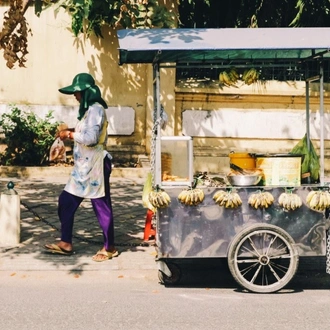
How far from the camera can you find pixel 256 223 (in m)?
5.53

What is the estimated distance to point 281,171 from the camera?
5684 mm

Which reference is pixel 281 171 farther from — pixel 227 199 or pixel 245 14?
pixel 245 14

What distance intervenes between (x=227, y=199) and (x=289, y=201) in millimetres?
551

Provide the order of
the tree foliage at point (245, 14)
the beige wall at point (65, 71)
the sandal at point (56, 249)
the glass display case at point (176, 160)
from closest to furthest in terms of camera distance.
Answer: the glass display case at point (176, 160), the sandal at point (56, 249), the beige wall at point (65, 71), the tree foliage at point (245, 14)

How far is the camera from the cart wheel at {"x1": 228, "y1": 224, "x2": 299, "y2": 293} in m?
5.48

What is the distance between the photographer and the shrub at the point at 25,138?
11.8 m

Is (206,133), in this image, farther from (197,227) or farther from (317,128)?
(197,227)

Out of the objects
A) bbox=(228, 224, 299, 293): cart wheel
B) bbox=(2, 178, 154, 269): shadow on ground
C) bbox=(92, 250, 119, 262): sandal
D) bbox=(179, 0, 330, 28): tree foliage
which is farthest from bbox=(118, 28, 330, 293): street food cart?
bbox=(179, 0, 330, 28): tree foliage

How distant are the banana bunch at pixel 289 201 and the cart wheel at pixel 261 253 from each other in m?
0.21

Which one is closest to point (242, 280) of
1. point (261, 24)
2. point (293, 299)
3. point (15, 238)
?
point (293, 299)

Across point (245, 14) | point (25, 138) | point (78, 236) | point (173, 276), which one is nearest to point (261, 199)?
point (173, 276)

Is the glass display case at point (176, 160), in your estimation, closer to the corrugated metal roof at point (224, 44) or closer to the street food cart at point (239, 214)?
the street food cart at point (239, 214)

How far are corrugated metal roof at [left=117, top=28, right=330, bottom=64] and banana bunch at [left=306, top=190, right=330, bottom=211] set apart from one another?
1.26 m

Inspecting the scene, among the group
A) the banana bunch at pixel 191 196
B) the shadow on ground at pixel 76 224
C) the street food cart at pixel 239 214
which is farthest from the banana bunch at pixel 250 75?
the shadow on ground at pixel 76 224
